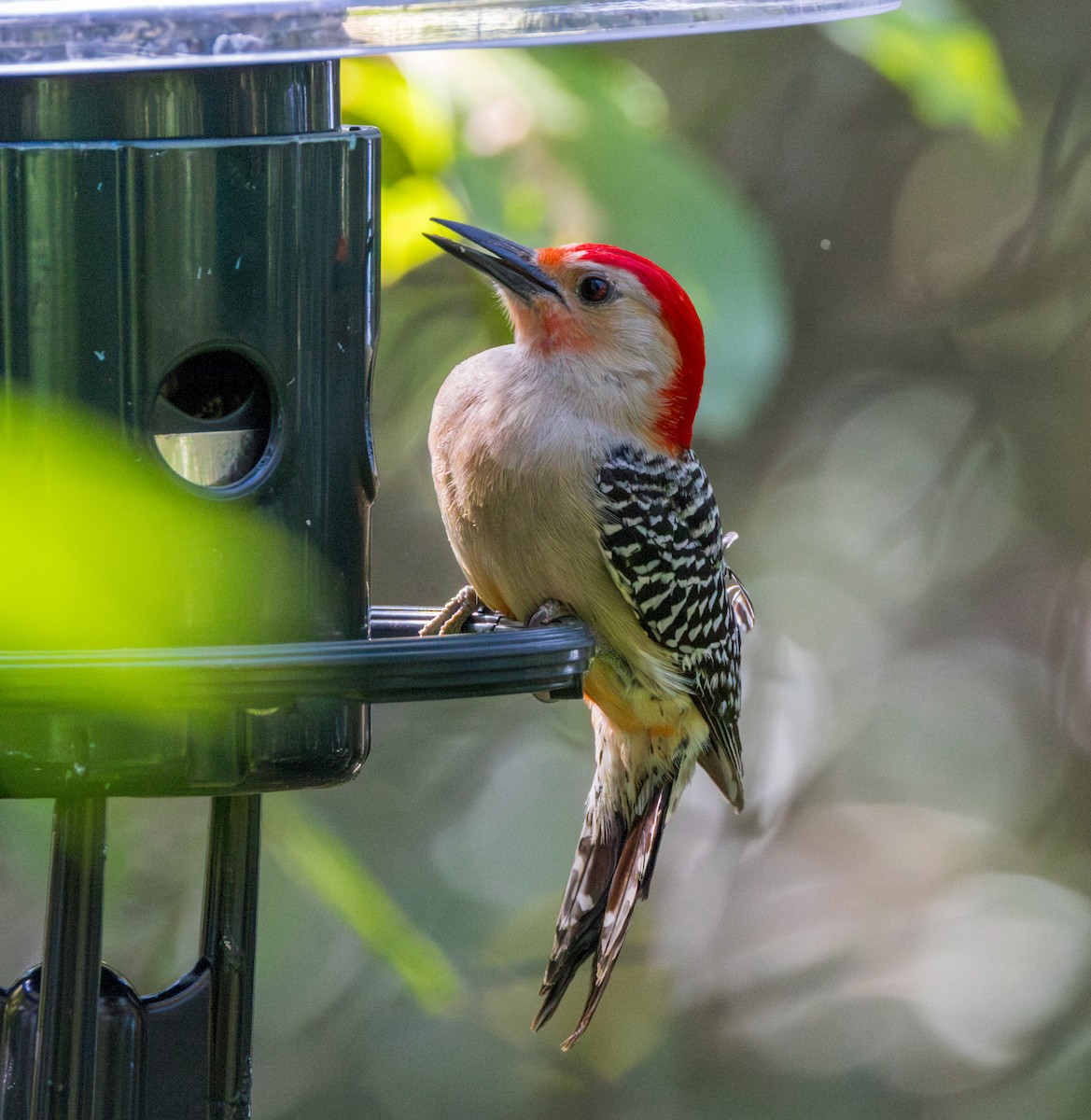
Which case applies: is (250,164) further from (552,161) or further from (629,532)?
(629,532)

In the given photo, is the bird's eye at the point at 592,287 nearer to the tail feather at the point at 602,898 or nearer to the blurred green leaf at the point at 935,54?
the blurred green leaf at the point at 935,54

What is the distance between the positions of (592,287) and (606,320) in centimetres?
7

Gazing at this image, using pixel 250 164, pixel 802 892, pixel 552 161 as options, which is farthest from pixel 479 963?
pixel 250 164

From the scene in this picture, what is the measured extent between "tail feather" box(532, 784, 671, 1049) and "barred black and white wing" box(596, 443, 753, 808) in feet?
0.72

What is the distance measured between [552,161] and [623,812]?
171 centimetres

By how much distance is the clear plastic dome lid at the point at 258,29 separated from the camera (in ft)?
7.09

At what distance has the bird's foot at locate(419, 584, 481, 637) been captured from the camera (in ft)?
11.8

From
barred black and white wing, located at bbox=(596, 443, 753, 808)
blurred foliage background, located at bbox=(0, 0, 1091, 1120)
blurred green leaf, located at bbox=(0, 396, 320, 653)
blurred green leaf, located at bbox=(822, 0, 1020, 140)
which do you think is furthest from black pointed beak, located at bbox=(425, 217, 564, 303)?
blurred foliage background, located at bbox=(0, 0, 1091, 1120)

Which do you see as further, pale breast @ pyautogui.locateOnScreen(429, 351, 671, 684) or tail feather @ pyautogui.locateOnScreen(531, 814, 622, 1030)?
tail feather @ pyautogui.locateOnScreen(531, 814, 622, 1030)

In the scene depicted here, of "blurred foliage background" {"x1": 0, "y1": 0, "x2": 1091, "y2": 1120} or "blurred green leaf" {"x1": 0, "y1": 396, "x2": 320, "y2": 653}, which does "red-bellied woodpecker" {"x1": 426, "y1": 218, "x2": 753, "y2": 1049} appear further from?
"blurred foliage background" {"x1": 0, "y1": 0, "x2": 1091, "y2": 1120}

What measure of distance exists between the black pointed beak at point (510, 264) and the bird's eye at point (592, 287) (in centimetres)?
5

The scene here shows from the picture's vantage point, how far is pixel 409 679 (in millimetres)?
2182

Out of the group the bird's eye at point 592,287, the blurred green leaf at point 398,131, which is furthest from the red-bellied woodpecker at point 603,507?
the blurred green leaf at point 398,131

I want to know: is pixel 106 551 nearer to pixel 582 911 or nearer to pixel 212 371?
pixel 212 371
